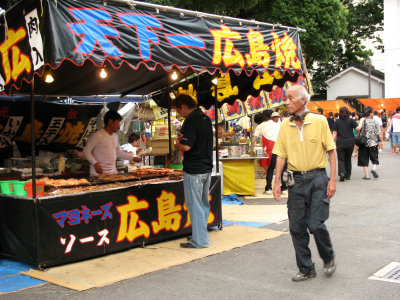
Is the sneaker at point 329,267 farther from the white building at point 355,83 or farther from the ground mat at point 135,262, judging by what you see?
the white building at point 355,83

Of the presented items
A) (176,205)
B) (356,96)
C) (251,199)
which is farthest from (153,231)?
(356,96)

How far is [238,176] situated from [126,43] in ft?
21.0

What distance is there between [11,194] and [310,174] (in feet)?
12.5

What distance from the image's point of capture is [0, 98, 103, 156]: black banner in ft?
29.4

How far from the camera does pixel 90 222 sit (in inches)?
245

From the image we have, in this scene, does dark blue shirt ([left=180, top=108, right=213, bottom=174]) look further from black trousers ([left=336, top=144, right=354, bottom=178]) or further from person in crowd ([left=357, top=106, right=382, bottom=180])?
person in crowd ([left=357, top=106, right=382, bottom=180])

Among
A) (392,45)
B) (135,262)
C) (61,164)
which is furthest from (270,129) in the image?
(392,45)

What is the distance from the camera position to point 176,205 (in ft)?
24.1

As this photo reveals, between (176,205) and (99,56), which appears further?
(176,205)

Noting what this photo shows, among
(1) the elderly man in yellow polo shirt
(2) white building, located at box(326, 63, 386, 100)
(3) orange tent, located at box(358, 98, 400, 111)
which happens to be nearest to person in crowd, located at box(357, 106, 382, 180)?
(1) the elderly man in yellow polo shirt

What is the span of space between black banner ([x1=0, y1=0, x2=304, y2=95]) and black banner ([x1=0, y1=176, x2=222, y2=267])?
1.55 m

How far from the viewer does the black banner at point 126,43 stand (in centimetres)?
522

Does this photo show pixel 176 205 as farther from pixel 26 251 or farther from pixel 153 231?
pixel 26 251

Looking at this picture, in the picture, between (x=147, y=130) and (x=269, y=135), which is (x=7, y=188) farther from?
(x=147, y=130)
